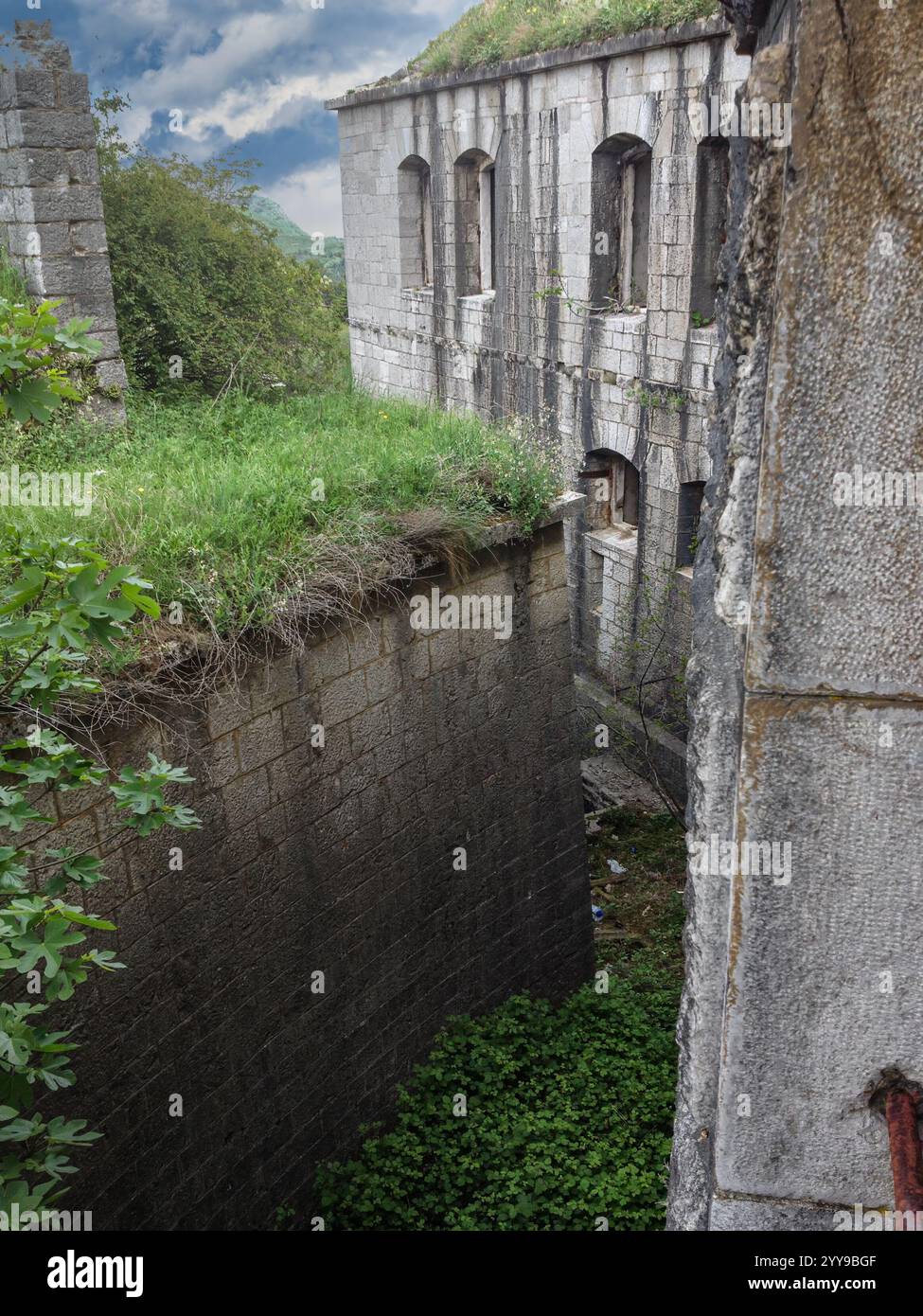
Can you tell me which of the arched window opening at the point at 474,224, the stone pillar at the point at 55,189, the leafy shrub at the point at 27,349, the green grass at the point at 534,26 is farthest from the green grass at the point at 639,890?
the arched window opening at the point at 474,224

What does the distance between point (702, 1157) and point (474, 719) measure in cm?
471

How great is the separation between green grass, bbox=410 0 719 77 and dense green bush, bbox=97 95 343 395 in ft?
13.1

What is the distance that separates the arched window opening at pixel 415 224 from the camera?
1530cm

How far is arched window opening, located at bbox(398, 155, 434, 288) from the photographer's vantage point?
50.2 feet

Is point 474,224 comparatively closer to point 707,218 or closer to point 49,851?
point 707,218

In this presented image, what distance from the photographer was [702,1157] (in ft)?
6.70

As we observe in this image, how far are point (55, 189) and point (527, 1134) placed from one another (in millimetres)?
6924

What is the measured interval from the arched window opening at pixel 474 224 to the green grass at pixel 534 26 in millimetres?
1228

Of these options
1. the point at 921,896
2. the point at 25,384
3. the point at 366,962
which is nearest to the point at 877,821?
the point at 921,896

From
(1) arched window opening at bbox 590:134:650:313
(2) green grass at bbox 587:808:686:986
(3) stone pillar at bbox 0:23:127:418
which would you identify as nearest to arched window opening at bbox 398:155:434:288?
(1) arched window opening at bbox 590:134:650:313

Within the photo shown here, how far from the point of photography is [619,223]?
11805 mm

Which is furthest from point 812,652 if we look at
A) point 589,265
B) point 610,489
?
point 610,489

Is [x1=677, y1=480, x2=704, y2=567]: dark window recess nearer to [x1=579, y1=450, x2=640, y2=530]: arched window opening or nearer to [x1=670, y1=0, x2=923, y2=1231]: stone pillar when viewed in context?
[x1=579, y1=450, x2=640, y2=530]: arched window opening

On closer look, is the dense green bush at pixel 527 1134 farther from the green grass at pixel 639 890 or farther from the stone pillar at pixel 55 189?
the stone pillar at pixel 55 189
